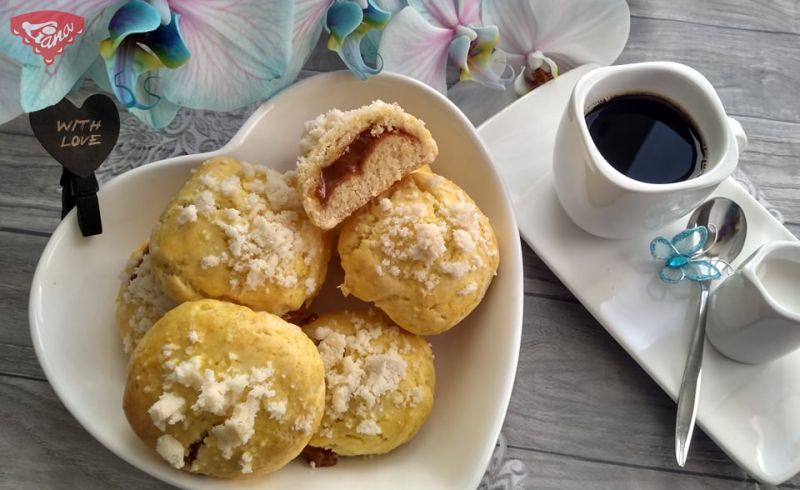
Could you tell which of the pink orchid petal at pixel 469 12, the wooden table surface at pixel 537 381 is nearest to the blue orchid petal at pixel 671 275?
the wooden table surface at pixel 537 381

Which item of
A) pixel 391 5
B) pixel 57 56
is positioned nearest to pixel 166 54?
pixel 57 56

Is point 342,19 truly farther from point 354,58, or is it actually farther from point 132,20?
point 132,20

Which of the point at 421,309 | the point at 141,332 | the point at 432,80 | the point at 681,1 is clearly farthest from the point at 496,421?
the point at 681,1

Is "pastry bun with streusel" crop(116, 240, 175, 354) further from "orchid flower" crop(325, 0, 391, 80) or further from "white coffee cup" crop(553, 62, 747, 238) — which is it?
"white coffee cup" crop(553, 62, 747, 238)

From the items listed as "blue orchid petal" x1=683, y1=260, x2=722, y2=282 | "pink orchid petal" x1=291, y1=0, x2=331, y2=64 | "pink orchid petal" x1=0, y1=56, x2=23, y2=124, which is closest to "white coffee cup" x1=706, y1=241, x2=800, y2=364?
"blue orchid petal" x1=683, y1=260, x2=722, y2=282

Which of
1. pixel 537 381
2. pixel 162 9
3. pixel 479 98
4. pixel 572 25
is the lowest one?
pixel 537 381

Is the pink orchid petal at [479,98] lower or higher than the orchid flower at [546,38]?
lower

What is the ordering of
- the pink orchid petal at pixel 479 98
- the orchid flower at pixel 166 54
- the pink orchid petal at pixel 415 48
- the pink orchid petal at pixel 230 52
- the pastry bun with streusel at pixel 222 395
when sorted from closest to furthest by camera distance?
the pastry bun with streusel at pixel 222 395, the orchid flower at pixel 166 54, the pink orchid petal at pixel 230 52, the pink orchid petal at pixel 415 48, the pink orchid petal at pixel 479 98

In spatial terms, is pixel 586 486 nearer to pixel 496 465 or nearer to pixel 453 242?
pixel 496 465

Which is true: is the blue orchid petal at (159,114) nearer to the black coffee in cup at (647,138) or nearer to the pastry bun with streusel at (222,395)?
the pastry bun with streusel at (222,395)
